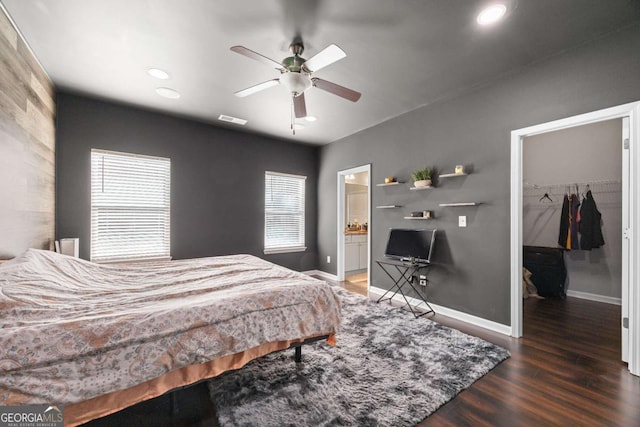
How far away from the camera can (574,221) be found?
3939 mm

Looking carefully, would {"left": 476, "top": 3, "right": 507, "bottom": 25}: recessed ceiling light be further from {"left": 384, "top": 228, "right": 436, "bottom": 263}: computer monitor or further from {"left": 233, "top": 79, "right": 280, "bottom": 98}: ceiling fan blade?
{"left": 384, "top": 228, "right": 436, "bottom": 263}: computer monitor

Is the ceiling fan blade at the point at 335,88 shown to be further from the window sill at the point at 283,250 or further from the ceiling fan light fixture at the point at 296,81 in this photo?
the window sill at the point at 283,250

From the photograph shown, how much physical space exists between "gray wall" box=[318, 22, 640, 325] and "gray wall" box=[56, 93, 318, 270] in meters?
2.04

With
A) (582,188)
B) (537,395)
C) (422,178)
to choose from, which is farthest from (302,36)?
(582,188)

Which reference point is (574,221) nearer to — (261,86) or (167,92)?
(261,86)

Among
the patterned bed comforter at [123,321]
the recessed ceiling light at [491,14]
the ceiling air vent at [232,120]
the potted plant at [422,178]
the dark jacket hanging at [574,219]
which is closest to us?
the patterned bed comforter at [123,321]

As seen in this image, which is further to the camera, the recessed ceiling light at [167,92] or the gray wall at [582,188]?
the gray wall at [582,188]

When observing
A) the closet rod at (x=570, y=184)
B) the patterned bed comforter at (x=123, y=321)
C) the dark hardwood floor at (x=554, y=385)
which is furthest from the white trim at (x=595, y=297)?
the patterned bed comforter at (x=123, y=321)

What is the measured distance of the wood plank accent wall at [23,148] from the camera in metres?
2.09

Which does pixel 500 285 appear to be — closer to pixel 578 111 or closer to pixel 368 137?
pixel 578 111

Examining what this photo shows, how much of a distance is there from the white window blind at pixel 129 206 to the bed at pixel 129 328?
1.69m

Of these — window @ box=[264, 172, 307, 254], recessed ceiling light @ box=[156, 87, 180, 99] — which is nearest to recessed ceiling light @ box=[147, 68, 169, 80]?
recessed ceiling light @ box=[156, 87, 180, 99]

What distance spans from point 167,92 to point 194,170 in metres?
1.36

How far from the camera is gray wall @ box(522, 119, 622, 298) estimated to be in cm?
379
